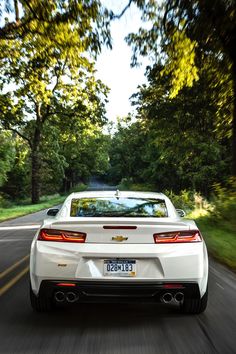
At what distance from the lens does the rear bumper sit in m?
5.18

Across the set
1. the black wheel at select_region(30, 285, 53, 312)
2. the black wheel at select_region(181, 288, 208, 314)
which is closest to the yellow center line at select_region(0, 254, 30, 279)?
the black wheel at select_region(30, 285, 53, 312)

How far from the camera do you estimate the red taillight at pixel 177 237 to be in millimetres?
5344

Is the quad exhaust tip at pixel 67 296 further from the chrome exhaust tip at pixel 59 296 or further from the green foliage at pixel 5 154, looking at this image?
the green foliage at pixel 5 154

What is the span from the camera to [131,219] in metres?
5.55

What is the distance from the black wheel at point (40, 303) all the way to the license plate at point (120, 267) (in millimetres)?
969

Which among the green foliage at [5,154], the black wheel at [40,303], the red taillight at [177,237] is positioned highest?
the green foliage at [5,154]

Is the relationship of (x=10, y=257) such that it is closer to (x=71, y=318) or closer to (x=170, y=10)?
(x=71, y=318)

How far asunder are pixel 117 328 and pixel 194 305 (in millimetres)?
1016

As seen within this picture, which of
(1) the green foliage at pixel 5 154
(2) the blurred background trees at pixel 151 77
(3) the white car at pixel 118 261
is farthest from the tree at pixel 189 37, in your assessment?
(1) the green foliage at pixel 5 154

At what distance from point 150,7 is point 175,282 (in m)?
12.0

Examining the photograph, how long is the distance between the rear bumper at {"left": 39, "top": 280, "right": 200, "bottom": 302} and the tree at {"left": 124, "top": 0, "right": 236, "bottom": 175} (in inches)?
413

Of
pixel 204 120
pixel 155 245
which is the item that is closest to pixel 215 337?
pixel 155 245

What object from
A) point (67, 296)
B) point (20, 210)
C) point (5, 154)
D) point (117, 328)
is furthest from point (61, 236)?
point (5, 154)

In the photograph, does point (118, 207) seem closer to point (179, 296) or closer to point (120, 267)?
point (120, 267)
